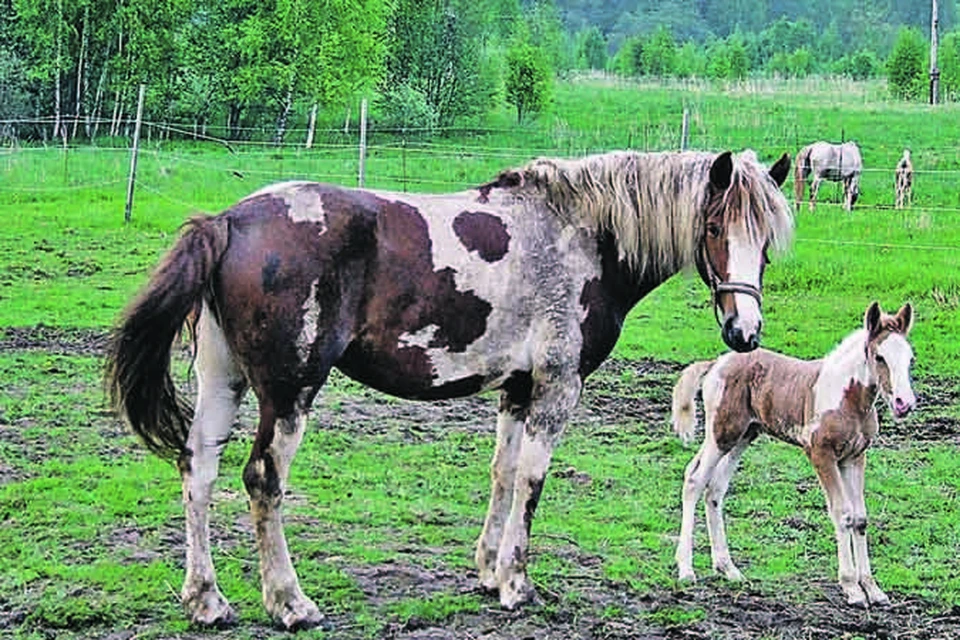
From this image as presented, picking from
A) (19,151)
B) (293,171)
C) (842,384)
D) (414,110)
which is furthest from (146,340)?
(414,110)

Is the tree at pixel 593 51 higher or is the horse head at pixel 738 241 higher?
the tree at pixel 593 51

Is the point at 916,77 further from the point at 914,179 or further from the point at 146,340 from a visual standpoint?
the point at 146,340

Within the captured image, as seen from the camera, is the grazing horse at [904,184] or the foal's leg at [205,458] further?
the grazing horse at [904,184]

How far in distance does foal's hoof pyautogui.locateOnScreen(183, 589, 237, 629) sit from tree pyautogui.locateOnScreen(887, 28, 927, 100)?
150ft

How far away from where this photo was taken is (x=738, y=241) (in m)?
5.29

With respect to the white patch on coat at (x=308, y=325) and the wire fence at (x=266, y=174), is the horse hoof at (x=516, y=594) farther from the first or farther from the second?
the wire fence at (x=266, y=174)

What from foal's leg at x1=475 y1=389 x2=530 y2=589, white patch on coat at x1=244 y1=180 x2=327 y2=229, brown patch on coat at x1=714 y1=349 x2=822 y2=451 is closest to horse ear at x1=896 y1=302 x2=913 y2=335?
A: brown patch on coat at x1=714 y1=349 x2=822 y2=451

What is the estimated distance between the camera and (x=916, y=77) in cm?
4844

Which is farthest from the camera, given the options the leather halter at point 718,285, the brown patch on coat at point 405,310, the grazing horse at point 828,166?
the grazing horse at point 828,166

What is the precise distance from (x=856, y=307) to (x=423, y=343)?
9471mm

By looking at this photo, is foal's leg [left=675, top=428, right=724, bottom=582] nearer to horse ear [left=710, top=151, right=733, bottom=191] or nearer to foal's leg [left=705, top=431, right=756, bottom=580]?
foal's leg [left=705, top=431, right=756, bottom=580]

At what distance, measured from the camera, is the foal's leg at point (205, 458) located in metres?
5.00

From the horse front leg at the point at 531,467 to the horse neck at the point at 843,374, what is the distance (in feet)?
4.64

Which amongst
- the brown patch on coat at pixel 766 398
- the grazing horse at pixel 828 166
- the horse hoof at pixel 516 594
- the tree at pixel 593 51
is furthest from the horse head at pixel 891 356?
the tree at pixel 593 51
